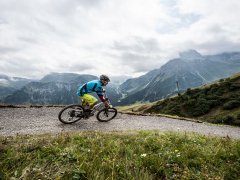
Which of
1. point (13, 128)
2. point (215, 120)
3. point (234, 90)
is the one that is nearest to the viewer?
point (13, 128)

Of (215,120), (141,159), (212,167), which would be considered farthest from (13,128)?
(215,120)

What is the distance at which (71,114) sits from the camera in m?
13.5

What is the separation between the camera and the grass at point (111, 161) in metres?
4.54

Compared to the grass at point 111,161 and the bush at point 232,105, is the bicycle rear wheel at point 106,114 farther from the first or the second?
the bush at point 232,105

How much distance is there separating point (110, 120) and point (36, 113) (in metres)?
5.53

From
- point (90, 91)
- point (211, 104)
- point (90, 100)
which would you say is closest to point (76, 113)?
point (90, 100)

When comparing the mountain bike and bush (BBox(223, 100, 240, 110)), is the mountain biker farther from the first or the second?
bush (BBox(223, 100, 240, 110))

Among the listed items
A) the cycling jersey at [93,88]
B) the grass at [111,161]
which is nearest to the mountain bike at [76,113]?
the cycling jersey at [93,88]

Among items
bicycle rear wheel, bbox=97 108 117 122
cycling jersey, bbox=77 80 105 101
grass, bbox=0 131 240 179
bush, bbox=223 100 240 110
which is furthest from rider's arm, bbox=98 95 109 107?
bush, bbox=223 100 240 110

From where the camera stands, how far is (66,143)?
22.3 feet

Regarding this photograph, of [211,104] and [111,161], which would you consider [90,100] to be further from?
[211,104]

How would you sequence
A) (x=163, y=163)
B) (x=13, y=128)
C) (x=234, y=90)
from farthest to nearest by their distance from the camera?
(x=234, y=90) < (x=13, y=128) < (x=163, y=163)

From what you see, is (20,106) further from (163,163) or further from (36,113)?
(163,163)

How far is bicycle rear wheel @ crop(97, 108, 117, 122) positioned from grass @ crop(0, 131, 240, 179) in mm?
7789
